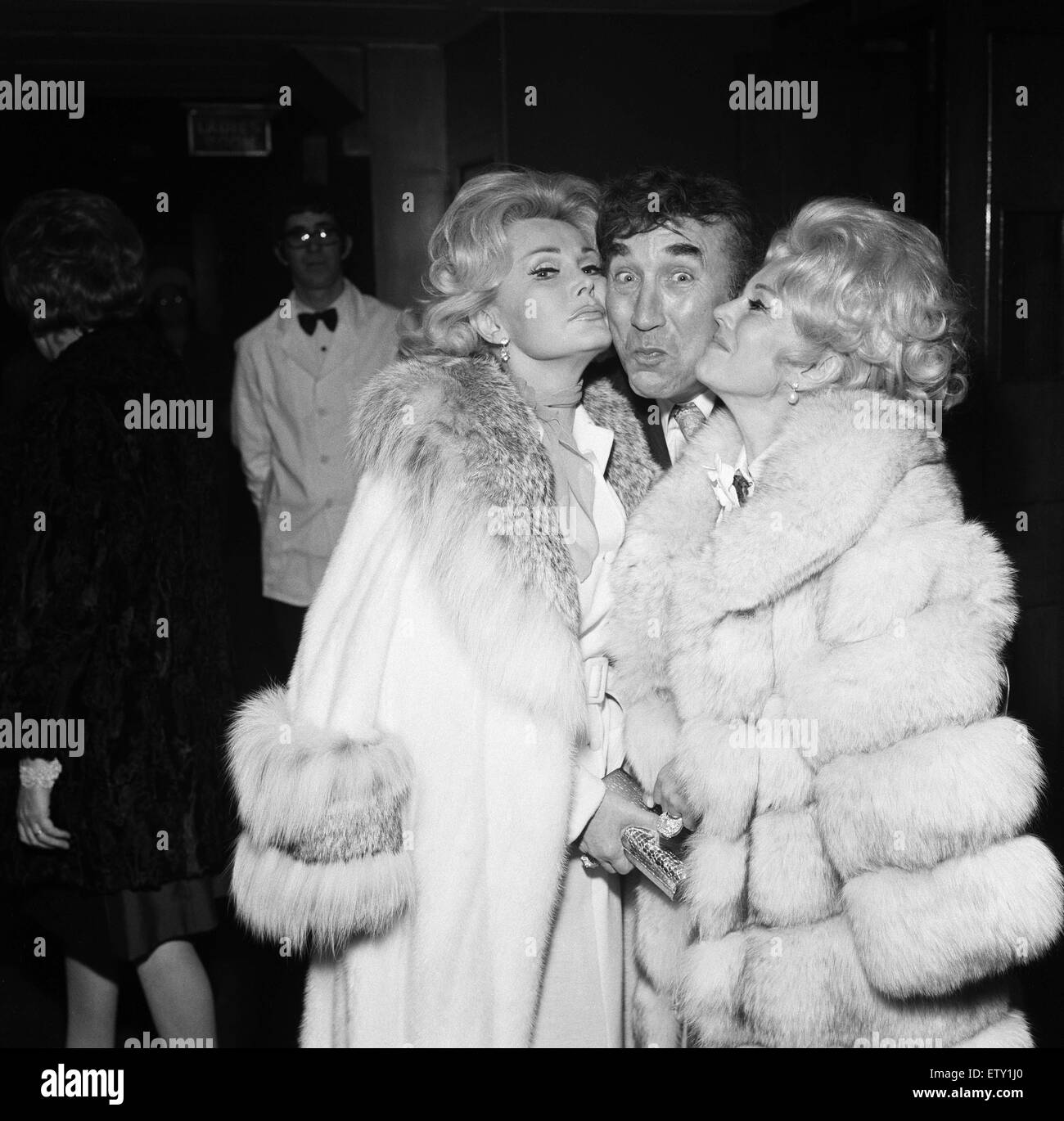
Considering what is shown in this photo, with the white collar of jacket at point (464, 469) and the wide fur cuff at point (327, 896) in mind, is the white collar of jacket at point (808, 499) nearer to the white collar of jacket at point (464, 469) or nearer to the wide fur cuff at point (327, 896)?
the white collar of jacket at point (464, 469)

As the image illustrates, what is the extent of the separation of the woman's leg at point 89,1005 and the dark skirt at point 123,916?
0.17ft

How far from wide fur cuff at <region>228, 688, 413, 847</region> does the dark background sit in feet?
5.43

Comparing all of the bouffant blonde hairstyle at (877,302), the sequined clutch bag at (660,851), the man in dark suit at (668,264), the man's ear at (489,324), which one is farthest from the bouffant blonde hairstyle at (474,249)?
the sequined clutch bag at (660,851)

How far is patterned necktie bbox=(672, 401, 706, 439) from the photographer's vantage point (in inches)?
88.2

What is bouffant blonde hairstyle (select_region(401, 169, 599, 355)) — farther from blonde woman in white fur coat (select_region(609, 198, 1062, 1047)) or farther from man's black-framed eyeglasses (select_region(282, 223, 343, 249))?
man's black-framed eyeglasses (select_region(282, 223, 343, 249))

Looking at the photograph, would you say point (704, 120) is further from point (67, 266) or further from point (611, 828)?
point (611, 828)

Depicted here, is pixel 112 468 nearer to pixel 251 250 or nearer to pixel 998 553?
pixel 998 553

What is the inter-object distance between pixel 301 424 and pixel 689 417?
7.87 feet

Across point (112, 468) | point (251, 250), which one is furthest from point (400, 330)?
point (251, 250)

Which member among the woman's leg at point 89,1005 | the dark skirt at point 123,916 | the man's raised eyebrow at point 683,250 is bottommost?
the woman's leg at point 89,1005

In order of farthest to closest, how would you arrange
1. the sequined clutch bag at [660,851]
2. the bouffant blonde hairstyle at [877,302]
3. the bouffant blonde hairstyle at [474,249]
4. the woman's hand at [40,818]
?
the woman's hand at [40,818] < the bouffant blonde hairstyle at [474,249] < the sequined clutch bag at [660,851] < the bouffant blonde hairstyle at [877,302]

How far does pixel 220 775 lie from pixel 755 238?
1.49 metres

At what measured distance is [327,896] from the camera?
184 centimetres

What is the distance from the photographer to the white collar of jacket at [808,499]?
5.64ft
